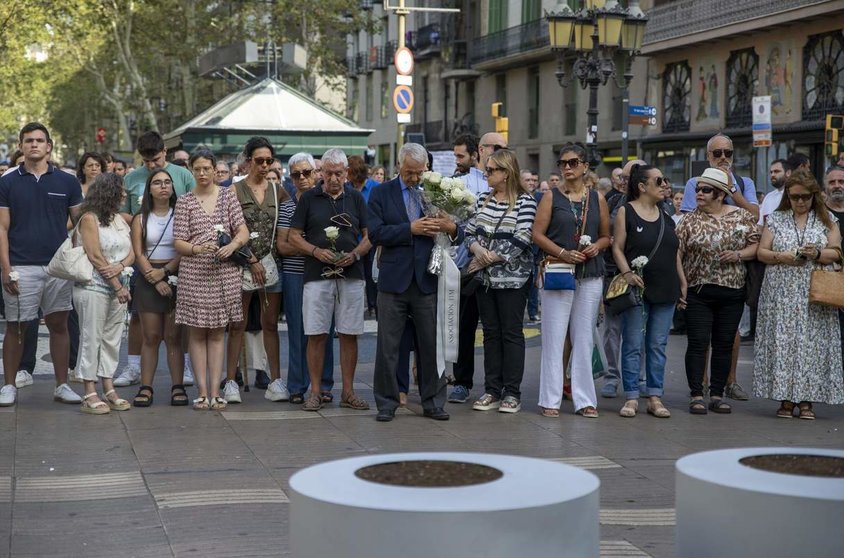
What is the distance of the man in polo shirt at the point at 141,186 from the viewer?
37.1 ft

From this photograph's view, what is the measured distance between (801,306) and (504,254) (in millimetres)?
2237

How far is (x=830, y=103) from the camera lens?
30234 mm

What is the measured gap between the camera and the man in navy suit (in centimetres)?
Result: 984

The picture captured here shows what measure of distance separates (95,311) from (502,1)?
4231 centimetres

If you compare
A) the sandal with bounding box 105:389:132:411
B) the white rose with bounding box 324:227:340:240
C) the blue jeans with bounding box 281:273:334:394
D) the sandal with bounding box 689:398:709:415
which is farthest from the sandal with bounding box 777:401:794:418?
the sandal with bounding box 105:389:132:411

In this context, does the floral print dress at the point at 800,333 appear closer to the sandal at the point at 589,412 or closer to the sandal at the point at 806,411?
the sandal at the point at 806,411

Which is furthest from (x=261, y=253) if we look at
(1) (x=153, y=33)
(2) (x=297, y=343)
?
(1) (x=153, y=33)

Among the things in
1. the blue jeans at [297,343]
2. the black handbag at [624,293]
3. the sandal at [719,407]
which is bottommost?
the sandal at [719,407]

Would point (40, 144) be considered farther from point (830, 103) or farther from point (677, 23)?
point (677, 23)

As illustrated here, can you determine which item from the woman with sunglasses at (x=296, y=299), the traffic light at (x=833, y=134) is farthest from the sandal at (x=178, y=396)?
the traffic light at (x=833, y=134)

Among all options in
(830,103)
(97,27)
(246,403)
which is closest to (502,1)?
(97,27)

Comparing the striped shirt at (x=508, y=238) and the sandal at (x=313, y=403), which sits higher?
the striped shirt at (x=508, y=238)

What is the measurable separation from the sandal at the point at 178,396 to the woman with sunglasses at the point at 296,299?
2.73 feet

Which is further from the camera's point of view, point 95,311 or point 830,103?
point 830,103
